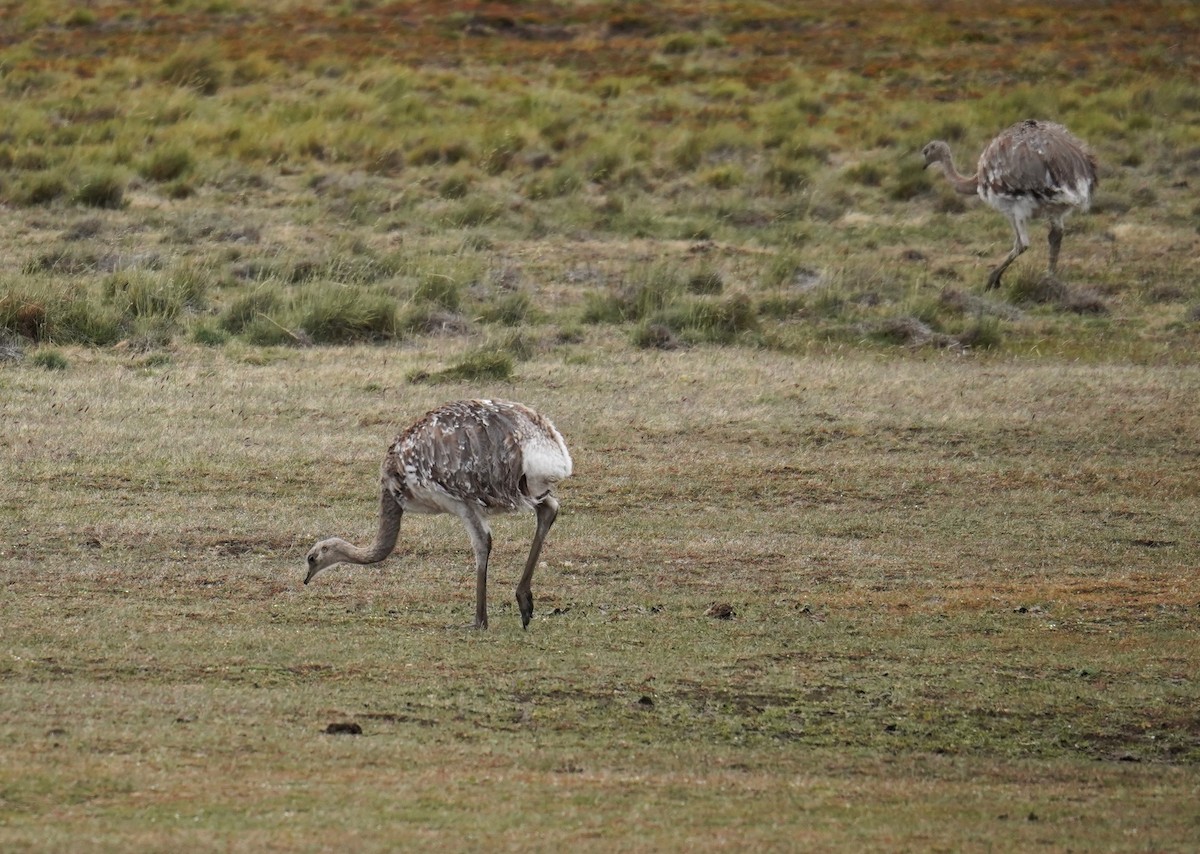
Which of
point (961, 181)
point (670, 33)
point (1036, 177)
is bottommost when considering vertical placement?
point (961, 181)

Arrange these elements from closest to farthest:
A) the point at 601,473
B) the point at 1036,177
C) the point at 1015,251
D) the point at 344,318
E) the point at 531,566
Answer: the point at 531,566, the point at 601,473, the point at 344,318, the point at 1015,251, the point at 1036,177

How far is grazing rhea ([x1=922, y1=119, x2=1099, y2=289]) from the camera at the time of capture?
2111cm

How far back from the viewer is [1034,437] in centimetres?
1485

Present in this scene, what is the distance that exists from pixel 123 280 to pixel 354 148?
8.74 meters

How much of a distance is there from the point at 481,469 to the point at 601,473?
13.3 ft

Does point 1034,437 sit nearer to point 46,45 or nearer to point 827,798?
point 827,798

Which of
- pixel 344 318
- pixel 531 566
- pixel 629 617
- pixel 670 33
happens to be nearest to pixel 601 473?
pixel 629 617

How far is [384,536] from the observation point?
33.2 feet

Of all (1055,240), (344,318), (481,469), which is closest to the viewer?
(481,469)

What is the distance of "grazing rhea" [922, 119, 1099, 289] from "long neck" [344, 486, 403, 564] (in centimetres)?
1199

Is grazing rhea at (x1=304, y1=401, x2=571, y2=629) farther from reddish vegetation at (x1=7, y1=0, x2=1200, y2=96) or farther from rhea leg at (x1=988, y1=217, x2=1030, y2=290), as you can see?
reddish vegetation at (x1=7, y1=0, x2=1200, y2=96)

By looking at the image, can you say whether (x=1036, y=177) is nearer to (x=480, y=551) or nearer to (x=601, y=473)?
(x=601, y=473)

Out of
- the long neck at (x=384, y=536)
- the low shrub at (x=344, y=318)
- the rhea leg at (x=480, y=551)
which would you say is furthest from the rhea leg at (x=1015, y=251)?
the rhea leg at (x=480, y=551)

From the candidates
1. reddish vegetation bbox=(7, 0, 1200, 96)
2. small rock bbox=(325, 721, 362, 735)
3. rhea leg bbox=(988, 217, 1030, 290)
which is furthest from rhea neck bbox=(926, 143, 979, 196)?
small rock bbox=(325, 721, 362, 735)
